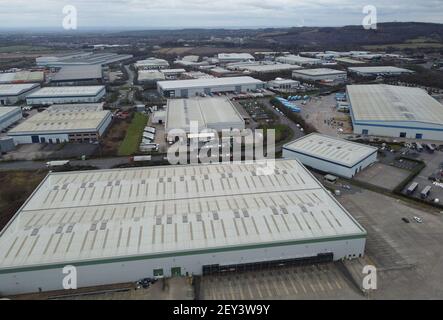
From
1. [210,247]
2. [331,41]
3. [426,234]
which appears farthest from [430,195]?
[331,41]

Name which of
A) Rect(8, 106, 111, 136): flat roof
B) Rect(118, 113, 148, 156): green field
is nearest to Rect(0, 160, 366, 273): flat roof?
Rect(118, 113, 148, 156): green field

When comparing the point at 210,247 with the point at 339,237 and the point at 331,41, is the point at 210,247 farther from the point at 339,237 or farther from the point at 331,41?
the point at 331,41

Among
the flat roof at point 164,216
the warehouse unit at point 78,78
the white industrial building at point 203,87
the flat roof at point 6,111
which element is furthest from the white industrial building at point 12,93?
the flat roof at point 164,216

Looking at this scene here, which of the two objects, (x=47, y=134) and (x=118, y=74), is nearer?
(x=47, y=134)

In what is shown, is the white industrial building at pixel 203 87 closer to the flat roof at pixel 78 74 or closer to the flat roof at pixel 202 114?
the flat roof at pixel 202 114

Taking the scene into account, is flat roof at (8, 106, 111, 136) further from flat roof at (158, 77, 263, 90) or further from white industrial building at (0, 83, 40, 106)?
flat roof at (158, 77, 263, 90)
